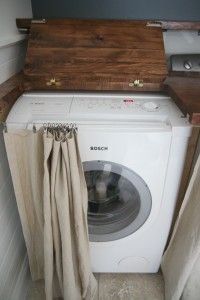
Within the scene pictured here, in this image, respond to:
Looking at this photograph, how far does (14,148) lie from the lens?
2.93 feet

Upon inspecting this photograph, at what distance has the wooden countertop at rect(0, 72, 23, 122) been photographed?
2.80ft

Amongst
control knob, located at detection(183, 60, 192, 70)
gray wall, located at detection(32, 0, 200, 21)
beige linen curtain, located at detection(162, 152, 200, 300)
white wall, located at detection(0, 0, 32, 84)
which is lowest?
beige linen curtain, located at detection(162, 152, 200, 300)

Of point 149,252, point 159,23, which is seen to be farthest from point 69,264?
point 159,23

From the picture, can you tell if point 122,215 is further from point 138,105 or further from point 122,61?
point 122,61

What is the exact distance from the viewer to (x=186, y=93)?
3.10 feet

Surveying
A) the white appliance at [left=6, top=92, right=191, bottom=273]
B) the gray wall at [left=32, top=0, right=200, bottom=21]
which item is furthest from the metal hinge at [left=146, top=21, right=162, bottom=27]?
the white appliance at [left=6, top=92, right=191, bottom=273]

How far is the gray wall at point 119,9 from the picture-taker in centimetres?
136

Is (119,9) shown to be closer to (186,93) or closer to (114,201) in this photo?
(186,93)

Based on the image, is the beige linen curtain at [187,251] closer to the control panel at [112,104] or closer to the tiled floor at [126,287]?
the tiled floor at [126,287]

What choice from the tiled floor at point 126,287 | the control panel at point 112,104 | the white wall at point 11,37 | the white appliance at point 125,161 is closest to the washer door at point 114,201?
the white appliance at point 125,161

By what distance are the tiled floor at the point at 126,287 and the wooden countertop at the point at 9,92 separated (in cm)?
94

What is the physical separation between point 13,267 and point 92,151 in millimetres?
719

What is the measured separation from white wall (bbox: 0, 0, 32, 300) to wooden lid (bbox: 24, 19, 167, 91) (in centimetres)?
11

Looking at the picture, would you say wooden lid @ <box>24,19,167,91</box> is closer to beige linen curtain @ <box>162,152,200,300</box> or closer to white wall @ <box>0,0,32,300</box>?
white wall @ <box>0,0,32,300</box>
